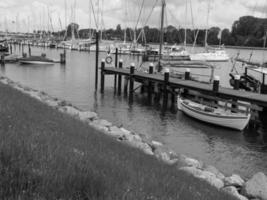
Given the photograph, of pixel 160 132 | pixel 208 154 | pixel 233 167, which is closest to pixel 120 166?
pixel 233 167

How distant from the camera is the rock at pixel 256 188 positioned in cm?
1037

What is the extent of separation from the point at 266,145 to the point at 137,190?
1667 cm

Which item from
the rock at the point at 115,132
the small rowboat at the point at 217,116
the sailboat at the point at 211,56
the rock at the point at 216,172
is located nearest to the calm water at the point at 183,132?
the small rowboat at the point at 217,116

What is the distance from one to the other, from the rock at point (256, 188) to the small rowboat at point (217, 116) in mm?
10695

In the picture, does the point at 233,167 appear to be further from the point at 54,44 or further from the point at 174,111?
the point at 54,44

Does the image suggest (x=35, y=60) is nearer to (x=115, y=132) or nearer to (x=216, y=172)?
(x=115, y=132)

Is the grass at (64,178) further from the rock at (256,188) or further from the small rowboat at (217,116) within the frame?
the small rowboat at (217,116)

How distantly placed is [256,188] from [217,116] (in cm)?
1199

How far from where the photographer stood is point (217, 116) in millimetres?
22453

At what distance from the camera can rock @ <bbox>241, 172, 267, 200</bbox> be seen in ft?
34.0

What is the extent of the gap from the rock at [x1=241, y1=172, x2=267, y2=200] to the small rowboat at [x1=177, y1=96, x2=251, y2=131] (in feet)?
35.1

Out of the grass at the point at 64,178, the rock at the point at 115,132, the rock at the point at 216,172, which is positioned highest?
the grass at the point at 64,178

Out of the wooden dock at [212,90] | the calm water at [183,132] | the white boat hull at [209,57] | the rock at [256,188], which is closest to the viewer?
the rock at [256,188]

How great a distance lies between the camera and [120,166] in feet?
22.2
